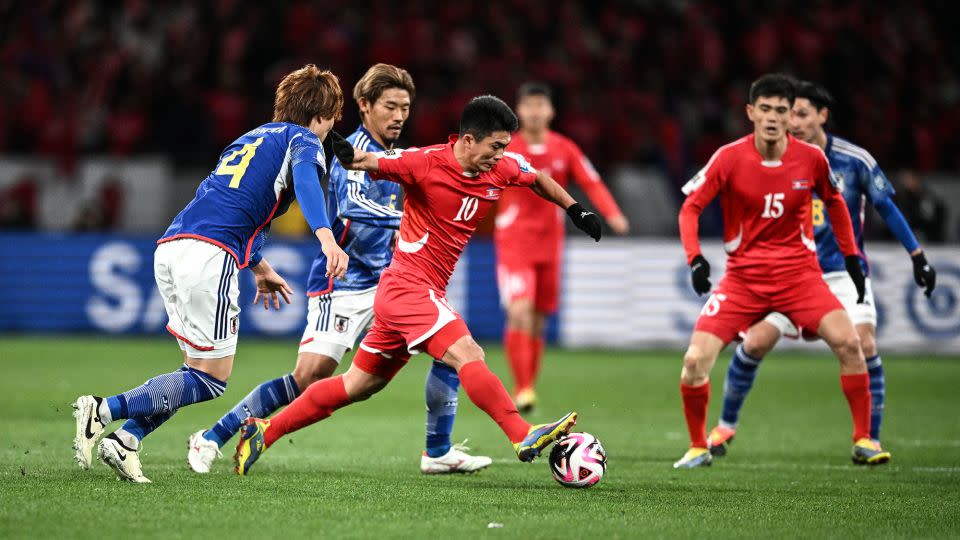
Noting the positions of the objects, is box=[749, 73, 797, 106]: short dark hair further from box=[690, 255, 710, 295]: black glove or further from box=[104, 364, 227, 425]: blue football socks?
box=[104, 364, 227, 425]: blue football socks

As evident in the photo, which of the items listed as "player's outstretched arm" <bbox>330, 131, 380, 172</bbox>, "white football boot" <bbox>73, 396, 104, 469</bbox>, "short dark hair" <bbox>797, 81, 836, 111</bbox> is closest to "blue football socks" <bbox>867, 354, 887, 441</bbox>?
"short dark hair" <bbox>797, 81, 836, 111</bbox>

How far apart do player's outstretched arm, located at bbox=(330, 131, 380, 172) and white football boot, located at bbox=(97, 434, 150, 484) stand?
5.86 ft

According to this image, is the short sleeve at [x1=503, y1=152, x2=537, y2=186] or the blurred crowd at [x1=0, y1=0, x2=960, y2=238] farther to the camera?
the blurred crowd at [x1=0, y1=0, x2=960, y2=238]

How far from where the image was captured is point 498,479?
6.88 meters

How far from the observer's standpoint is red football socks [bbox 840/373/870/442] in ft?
25.7

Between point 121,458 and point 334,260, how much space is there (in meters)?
1.51

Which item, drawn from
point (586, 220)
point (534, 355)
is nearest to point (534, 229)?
point (534, 355)

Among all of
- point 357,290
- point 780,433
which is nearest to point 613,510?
point 357,290

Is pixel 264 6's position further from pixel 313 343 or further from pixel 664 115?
pixel 313 343

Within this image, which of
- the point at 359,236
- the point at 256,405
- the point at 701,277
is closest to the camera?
the point at 256,405

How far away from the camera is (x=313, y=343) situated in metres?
7.22

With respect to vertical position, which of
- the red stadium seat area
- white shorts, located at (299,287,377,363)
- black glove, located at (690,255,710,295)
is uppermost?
the red stadium seat area

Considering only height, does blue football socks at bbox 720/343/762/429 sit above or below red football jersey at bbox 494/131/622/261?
below

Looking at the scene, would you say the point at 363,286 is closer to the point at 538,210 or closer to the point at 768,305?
the point at 768,305
